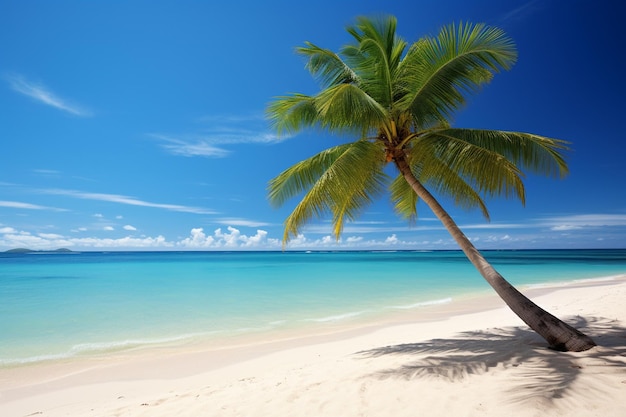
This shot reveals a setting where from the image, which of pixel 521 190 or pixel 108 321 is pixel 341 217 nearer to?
pixel 521 190

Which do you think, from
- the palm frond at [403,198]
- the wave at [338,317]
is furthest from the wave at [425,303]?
the palm frond at [403,198]

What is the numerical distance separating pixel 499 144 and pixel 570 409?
14.5 feet

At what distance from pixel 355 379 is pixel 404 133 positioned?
14.1 ft

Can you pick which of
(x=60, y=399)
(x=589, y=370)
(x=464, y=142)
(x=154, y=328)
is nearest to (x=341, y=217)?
(x=464, y=142)

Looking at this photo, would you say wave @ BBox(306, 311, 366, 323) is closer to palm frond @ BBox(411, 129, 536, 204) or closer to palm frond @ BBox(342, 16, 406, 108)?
palm frond @ BBox(411, 129, 536, 204)

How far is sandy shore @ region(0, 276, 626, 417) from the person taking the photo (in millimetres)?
3309

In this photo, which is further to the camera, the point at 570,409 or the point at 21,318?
the point at 21,318

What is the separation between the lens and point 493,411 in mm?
3072

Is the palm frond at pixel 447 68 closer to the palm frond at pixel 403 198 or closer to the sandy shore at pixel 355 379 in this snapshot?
the palm frond at pixel 403 198

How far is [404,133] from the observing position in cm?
640

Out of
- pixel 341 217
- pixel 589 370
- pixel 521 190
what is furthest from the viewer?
pixel 341 217

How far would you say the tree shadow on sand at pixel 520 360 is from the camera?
3.48 metres

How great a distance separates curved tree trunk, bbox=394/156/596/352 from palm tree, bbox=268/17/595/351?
21mm

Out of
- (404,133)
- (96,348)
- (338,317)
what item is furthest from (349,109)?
(96,348)
